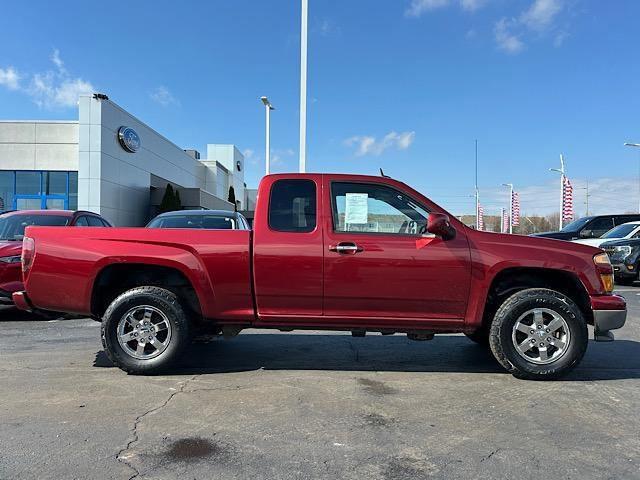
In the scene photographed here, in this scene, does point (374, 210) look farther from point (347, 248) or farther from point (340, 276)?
point (340, 276)

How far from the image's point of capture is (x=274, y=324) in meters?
4.99

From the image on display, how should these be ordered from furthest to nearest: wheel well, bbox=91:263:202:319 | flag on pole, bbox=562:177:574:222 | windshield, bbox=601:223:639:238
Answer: flag on pole, bbox=562:177:574:222 → windshield, bbox=601:223:639:238 → wheel well, bbox=91:263:202:319

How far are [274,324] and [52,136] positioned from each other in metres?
22.8

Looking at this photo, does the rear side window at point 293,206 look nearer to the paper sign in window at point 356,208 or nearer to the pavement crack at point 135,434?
the paper sign in window at point 356,208

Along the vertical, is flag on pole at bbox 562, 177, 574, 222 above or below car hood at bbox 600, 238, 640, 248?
above

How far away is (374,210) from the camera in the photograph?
198 inches

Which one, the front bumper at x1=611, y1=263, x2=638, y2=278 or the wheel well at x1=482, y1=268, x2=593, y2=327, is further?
the front bumper at x1=611, y1=263, x2=638, y2=278

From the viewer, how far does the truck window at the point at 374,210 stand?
195 inches

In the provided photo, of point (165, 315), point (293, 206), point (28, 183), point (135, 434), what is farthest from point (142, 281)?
point (28, 183)

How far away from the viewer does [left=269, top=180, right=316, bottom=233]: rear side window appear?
16.2ft

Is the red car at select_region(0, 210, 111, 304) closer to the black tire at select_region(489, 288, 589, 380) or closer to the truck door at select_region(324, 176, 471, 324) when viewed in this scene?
the truck door at select_region(324, 176, 471, 324)

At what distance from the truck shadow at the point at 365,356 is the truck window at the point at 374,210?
59.2 inches

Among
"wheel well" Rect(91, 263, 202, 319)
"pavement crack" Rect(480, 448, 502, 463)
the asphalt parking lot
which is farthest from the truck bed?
"pavement crack" Rect(480, 448, 502, 463)

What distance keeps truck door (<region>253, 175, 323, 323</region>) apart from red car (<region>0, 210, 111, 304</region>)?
456cm
